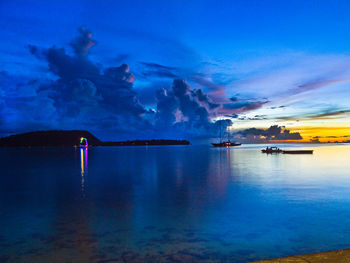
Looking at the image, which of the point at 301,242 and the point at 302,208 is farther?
the point at 302,208

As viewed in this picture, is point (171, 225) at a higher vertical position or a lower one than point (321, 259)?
lower

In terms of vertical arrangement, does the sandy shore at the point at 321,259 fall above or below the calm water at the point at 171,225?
above

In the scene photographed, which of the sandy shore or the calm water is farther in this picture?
the calm water

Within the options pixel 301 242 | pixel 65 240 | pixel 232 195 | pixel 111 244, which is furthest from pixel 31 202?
pixel 301 242

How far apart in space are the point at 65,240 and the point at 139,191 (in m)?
14.7

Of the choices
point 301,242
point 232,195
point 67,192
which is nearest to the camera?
point 301,242

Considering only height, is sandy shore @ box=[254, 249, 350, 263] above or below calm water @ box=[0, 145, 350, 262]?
above

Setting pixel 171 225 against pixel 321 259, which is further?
A: pixel 171 225

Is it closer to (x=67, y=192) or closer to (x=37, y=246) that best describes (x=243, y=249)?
(x=37, y=246)

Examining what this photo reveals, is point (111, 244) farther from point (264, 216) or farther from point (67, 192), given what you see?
point (67, 192)

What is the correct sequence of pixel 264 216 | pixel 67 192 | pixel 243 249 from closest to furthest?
pixel 243 249 < pixel 264 216 < pixel 67 192

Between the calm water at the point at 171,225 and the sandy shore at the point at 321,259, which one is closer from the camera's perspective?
the sandy shore at the point at 321,259

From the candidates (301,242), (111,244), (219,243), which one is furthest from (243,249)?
(111,244)

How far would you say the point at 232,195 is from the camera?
2430 cm
